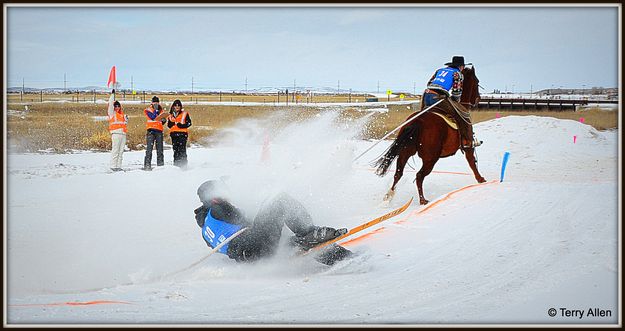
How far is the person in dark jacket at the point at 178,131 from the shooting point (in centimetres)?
1216

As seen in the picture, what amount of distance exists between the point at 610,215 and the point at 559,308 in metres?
2.71

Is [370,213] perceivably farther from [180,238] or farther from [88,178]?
[88,178]

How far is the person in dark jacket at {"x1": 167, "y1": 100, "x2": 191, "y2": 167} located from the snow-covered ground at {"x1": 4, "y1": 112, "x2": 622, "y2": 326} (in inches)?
71.8

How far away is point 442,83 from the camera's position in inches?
330

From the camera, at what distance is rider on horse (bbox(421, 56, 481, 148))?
8375mm

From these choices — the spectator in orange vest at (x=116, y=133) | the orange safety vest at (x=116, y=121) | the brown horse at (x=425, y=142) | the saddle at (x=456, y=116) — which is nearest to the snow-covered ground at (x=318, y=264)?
the brown horse at (x=425, y=142)

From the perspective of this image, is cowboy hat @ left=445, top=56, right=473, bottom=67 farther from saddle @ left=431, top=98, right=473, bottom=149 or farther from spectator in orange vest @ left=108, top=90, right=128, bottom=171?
spectator in orange vest @ left=108, top=90, right=128, bottom=171

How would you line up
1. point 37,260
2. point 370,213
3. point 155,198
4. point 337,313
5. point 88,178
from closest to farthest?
point 337,313
point 37,260
point 370,213
point 155,198
point 88,178

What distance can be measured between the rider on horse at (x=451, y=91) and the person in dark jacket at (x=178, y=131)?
605 cm

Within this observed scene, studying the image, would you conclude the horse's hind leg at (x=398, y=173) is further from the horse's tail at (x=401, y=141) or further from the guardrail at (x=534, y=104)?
the guardrail at (x=534, y=104)

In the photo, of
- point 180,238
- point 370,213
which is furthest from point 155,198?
point 370,213

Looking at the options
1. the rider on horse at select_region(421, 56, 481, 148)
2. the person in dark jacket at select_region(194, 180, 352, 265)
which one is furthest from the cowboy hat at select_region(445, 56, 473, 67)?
the person in dark jacket at select_region(194, 180, 352, 265)

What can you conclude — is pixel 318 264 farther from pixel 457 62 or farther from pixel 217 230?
pixel 457 62

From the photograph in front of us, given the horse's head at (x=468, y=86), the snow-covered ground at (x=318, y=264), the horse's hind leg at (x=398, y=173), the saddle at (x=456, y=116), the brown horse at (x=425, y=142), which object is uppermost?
the horse's head at (x=468, y=86)
